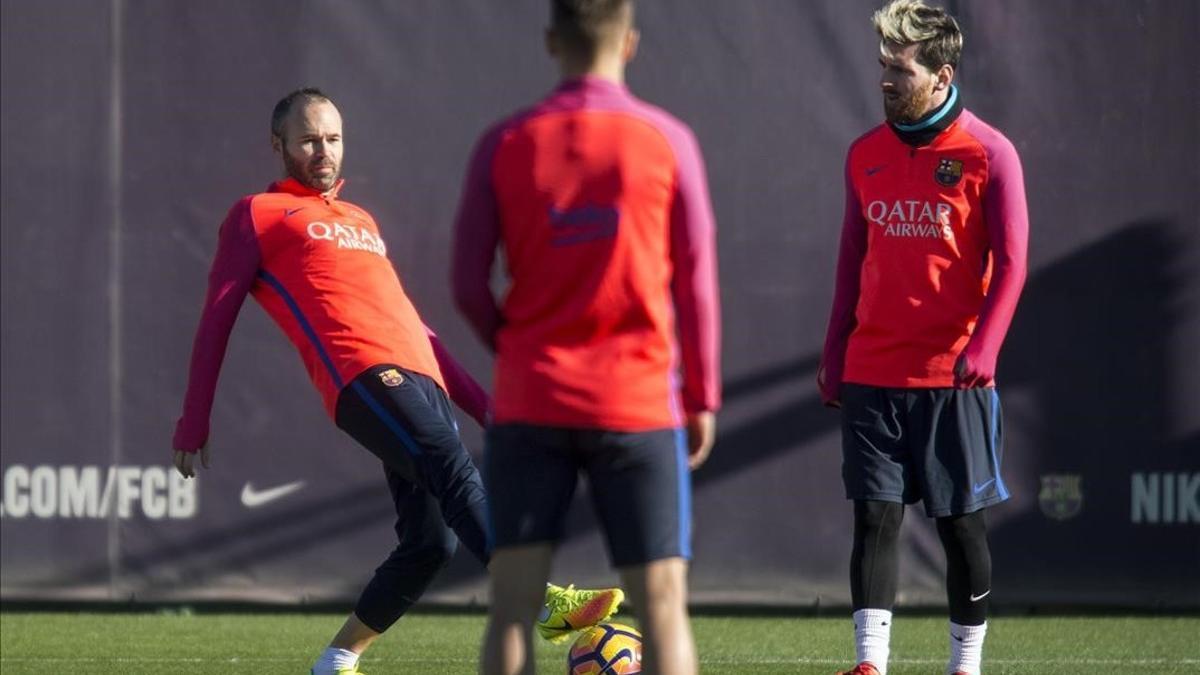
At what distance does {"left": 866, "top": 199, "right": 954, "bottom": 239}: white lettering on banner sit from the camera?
530 cm

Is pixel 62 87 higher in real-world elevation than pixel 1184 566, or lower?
higher

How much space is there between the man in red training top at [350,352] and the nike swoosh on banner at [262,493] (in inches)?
98.2

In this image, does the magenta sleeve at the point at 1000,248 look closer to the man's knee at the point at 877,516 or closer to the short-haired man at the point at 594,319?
the man's knee at the point at 877,516

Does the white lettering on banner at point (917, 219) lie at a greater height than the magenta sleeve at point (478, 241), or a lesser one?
greater

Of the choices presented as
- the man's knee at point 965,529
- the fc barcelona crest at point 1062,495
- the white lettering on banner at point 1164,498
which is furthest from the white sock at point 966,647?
the white lettering on banner at point 1164,498

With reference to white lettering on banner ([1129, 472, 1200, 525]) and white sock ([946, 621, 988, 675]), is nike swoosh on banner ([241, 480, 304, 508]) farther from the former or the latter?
white lettering on banner ([1129, 472, 1200, 525])

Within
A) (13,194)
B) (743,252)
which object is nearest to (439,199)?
(743,252)

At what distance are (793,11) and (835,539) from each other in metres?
2.28

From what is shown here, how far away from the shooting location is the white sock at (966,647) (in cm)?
541

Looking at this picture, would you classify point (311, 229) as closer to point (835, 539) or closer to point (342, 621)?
point (342, 621)

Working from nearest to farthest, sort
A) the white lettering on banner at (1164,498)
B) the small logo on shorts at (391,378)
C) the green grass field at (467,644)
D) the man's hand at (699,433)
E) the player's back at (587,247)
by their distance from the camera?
the player's back at (587,247) < the man's hand at (699,433) < the small logo on shorts at (391,378) < the green grass field at (467,644) < the white lettering on banner at (1164,498)

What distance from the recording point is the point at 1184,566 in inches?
311

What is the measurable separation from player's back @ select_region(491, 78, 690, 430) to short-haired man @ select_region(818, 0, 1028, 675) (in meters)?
1.80

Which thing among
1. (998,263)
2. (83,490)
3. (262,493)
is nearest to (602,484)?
(998,263)
